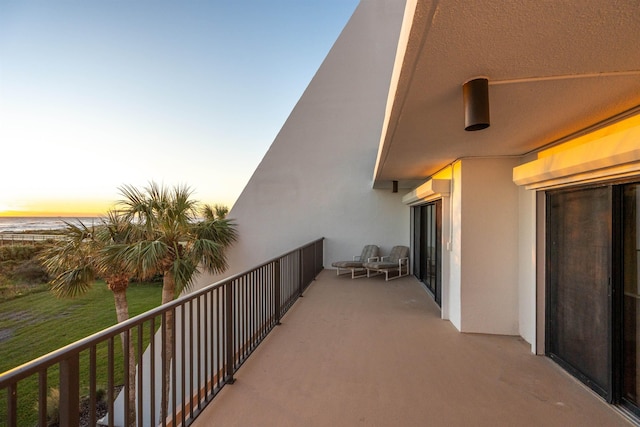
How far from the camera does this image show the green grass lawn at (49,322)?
8.68 m

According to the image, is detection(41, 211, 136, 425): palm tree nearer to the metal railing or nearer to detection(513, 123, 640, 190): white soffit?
the metal railing

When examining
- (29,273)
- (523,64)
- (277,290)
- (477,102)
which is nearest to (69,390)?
(477,102)

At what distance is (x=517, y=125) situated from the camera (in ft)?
7.67

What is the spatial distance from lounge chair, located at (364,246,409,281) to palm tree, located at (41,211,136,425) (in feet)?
16.5

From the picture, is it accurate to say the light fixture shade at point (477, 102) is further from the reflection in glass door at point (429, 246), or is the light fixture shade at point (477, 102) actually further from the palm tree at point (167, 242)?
the palm tree at point (167, 242)

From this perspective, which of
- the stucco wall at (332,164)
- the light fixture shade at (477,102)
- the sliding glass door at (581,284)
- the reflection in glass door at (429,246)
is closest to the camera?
the light fixture shade at (477,102)

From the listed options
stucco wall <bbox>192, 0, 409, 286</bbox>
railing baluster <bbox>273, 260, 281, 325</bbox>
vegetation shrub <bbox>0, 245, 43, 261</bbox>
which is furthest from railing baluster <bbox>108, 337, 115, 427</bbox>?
vegetation shrub <bbox>0, 245, 43, 261</bbox>

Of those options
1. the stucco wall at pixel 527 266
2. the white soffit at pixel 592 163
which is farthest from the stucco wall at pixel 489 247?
the white soffit at pixel 592 163

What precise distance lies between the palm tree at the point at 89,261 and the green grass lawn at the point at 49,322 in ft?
7.75

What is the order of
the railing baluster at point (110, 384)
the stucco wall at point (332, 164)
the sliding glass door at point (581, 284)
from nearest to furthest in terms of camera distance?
the railing baluster at point (110, 384), the sliding glass door at point (581, 284), the stucco wall at point (332, 164)

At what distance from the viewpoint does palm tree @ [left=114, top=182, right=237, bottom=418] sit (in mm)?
5551

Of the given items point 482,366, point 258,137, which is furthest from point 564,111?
point 258,137

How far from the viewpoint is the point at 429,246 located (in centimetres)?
567

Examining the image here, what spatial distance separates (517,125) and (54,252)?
771cm
